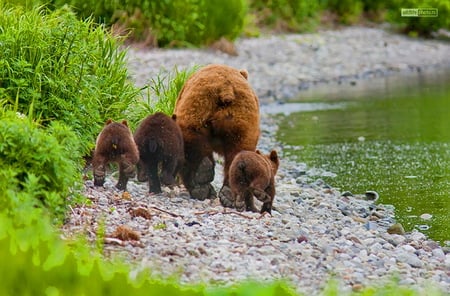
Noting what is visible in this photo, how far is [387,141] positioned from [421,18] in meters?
16.3

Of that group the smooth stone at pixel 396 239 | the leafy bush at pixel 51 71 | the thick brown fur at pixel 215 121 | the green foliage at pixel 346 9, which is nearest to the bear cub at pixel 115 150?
the leafy bush at pixel 51 71

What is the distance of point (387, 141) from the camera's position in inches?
625

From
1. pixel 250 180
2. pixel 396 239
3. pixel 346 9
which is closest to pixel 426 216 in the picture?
pixel 396 239

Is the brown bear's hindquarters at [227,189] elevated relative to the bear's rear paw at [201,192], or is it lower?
elevated

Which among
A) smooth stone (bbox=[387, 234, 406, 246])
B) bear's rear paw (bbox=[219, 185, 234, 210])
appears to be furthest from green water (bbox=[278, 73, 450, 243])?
bear's rear paw (bbox=[219, 185, 234, 210])

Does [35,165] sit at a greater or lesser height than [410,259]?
greater

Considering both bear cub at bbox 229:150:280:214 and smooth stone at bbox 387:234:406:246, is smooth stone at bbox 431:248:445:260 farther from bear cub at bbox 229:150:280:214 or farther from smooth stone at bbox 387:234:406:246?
bear cub at bbox 229:150:280:214

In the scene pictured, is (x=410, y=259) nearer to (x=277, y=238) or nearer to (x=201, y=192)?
(x=277, y=238)

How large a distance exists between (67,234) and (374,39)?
24.1 meters

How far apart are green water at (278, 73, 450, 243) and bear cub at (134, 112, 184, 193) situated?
2253mm

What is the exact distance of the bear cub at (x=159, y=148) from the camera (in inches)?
367

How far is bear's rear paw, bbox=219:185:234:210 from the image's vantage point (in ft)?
31.2

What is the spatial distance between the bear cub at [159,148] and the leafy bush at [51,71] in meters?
0.50

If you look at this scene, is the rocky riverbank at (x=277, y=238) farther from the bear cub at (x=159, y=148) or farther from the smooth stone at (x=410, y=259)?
the bear cub at (x=159, y=148)
